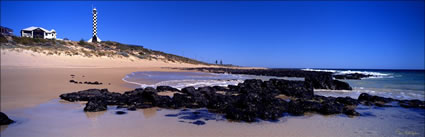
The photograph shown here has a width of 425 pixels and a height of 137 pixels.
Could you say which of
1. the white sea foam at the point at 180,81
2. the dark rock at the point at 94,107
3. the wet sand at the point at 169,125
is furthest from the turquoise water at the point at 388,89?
the dark rock at the point at 94,107

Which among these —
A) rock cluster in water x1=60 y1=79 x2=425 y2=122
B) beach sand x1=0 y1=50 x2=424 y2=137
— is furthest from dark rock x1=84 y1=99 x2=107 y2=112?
beach sand x1=0 y1=50 x2=424 y2=137

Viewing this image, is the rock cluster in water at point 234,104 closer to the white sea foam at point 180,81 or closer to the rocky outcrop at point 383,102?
the rocky outcrop at point 383,102

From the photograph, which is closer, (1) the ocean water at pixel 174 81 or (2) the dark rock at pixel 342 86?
(2) the dark rock at pixel 342 86

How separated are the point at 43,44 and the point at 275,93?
27.9 meters

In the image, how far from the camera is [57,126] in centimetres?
420

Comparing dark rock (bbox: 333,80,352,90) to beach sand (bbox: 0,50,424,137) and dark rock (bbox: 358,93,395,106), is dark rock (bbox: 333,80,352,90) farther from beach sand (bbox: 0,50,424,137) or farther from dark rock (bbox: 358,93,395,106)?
beach sand (bbox: 0,50,424,137)

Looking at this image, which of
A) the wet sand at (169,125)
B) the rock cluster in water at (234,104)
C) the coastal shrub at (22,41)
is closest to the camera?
the wet sand at (169,125)

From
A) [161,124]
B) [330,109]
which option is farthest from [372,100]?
[161,124]

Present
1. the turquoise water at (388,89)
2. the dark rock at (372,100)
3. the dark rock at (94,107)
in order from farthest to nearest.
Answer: the turquoise water at (388,89) < the dark rock at (372,100) < the dark rock at (94,107)

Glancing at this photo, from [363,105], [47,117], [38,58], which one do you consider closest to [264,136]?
[47,117]

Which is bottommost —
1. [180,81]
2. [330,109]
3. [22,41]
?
[330,109]

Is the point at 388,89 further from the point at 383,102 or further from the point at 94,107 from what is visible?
the point at 94,107

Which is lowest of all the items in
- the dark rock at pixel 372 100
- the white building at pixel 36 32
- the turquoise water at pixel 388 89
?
the turquoise water at pixel 388 89

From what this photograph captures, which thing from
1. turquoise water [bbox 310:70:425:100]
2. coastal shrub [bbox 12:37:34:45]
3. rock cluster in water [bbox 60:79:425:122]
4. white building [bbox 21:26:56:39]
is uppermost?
white building [bbox 21:26:56:39]
